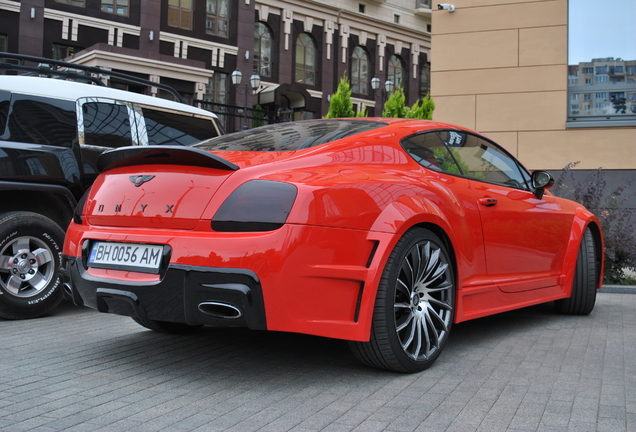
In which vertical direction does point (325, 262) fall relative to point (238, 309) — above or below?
above

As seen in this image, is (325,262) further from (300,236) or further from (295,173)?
(295,173)

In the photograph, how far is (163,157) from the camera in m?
3.45

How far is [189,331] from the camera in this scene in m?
4.65

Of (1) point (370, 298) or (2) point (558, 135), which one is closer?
(1) point (370, 298)

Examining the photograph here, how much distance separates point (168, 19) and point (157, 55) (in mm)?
3540

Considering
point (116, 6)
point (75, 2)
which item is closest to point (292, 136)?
point (75, 2)

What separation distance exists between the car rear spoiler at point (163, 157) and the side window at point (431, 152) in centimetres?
126

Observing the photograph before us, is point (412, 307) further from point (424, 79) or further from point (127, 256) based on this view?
point (424, 79)

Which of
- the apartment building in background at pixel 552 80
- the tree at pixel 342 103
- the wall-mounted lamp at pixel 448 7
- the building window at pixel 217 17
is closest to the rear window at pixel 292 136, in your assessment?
the apartment building in background at pixel 552 80

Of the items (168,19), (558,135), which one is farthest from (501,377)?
(168,19)

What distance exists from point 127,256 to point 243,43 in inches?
1309

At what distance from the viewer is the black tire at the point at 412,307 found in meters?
3.37

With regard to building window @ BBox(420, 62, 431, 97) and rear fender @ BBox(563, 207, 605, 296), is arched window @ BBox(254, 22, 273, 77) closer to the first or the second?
building window @ BBox(420, 62, 431, 97)

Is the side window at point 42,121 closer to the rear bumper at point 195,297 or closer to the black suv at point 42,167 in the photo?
the black suv at point 42,167
